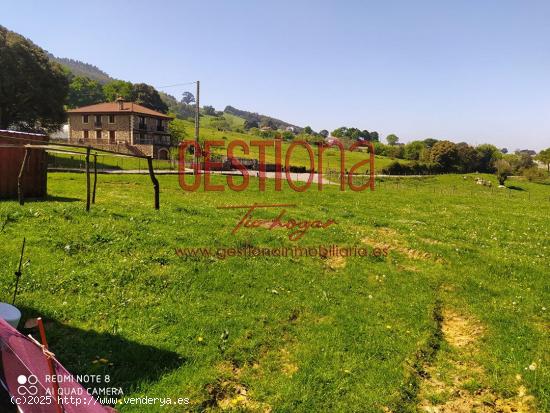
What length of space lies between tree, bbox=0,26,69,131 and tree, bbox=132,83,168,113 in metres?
87.7

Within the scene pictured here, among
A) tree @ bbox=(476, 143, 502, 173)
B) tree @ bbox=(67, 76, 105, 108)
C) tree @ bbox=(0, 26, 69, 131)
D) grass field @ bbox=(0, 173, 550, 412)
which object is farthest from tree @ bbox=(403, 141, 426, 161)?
grass field @ bbox=(0, 173, 550, 412)

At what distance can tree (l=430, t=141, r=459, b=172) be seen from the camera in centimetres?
9661

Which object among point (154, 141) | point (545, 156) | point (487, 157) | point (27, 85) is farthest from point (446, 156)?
point (27, 85)

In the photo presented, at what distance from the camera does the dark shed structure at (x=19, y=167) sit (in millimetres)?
18359

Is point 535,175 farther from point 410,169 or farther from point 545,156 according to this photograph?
point 545,156

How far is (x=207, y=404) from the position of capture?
6336 mm

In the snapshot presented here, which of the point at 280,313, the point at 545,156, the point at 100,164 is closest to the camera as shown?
the point at 280,313

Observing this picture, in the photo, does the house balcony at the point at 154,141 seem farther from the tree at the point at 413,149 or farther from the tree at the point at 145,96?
the tree at the point at 413,149

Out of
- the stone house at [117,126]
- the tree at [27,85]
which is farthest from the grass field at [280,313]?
the stone house at [117,126]

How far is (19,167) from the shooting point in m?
18.9

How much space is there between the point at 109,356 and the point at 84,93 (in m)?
185

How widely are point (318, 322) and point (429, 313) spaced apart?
3.00 meters

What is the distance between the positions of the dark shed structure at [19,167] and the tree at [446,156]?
9198 cm

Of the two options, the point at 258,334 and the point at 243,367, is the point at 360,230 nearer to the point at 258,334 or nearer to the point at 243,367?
the point at 258,334
